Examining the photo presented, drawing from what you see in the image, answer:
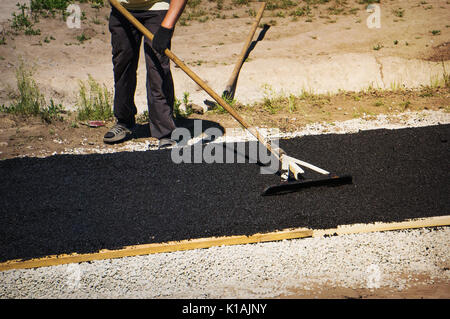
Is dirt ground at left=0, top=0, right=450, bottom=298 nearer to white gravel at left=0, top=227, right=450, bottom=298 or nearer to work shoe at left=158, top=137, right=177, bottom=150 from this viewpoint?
work shoe at left=158, top=137, right=177, bottom=150

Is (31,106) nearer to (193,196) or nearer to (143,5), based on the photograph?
(143,5)

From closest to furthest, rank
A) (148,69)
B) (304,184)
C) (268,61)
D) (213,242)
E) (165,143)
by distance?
(213,242) → (304,184) → (148,69) → (165,143) → (268,61)

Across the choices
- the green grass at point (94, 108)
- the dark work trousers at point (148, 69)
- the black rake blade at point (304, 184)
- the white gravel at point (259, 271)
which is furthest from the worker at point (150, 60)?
the white gravel at point (259, 271)

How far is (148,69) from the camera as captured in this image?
10.9 feet

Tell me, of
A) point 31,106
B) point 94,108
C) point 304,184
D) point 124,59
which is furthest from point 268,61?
point 304,184

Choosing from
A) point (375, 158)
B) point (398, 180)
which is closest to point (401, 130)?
point (375, 158)

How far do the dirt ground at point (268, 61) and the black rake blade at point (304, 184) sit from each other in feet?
4.08

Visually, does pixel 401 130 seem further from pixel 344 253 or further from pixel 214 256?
pixel 214 256

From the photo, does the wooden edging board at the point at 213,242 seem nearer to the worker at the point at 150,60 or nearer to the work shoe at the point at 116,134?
the worker at the point at 150,60

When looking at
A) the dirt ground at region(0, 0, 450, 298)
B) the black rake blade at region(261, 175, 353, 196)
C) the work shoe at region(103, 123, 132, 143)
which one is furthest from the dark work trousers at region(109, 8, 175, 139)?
the black rake blade at region(261, 175, 353, 196)

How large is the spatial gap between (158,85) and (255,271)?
186 cm

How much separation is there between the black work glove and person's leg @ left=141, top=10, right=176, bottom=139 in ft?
0.66

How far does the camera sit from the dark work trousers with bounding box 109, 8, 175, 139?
324 centimetres
